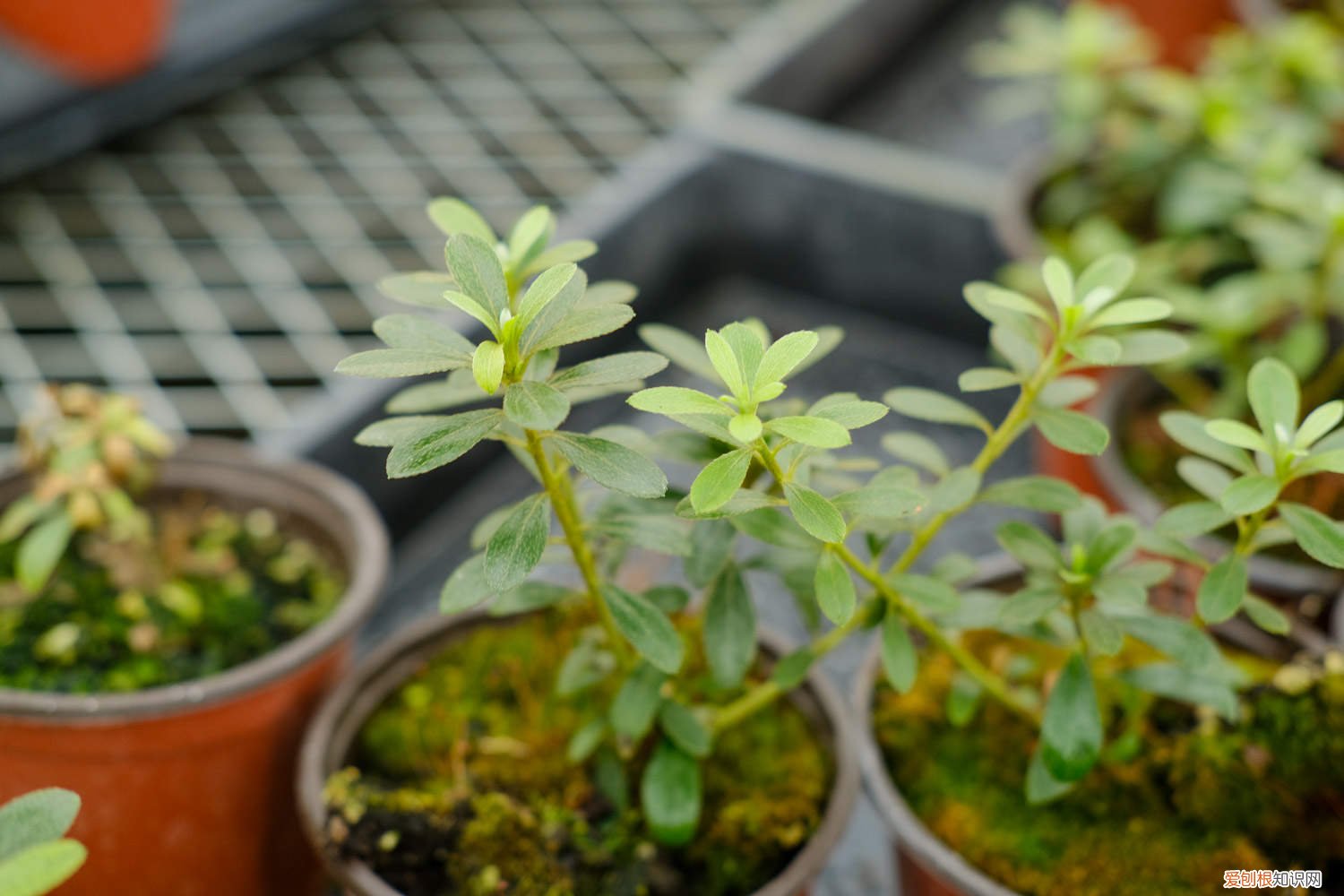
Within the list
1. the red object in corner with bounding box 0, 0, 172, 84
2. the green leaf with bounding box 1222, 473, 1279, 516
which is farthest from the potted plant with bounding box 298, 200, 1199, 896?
the red object in corner with bounding box 0, 0, 172, 84

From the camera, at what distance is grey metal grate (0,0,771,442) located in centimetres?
222

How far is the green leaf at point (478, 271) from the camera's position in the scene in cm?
89

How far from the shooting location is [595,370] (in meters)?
0.92

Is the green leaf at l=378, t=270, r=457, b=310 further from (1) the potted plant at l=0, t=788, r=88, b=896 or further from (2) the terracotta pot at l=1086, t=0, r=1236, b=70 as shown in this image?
(2) the terracotta pot at l=1086, t=0, r=1236, b=70

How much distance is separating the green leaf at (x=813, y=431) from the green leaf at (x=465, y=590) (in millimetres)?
292

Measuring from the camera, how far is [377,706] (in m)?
1.38

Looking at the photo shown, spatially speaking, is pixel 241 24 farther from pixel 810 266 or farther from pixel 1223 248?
pixel 1223 248

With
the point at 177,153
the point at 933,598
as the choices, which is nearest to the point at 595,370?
the point at 933,598

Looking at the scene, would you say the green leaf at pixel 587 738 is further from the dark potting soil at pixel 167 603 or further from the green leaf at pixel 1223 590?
the green leaf at pixel 1223 590

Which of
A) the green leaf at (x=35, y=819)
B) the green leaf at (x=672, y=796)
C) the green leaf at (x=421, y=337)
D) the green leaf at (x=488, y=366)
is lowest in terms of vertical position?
the green leaf at (x=35, y=819)

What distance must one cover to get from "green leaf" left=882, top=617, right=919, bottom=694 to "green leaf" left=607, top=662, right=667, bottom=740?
214 millimetres

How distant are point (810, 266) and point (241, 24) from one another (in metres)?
1.51

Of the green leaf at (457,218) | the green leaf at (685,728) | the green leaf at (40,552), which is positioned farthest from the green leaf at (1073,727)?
the green leaf at (40,552)

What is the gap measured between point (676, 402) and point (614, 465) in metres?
0.07
